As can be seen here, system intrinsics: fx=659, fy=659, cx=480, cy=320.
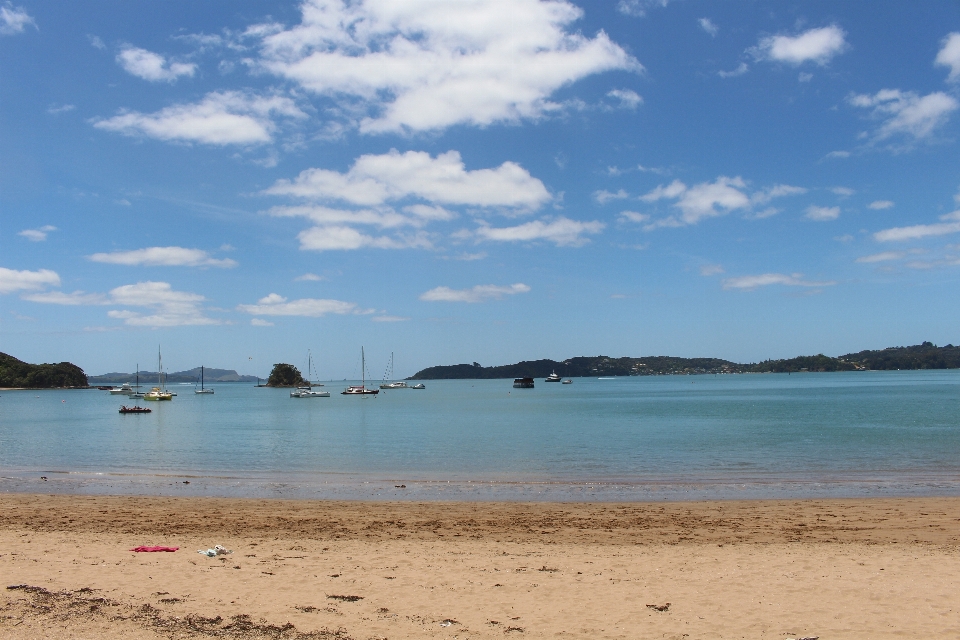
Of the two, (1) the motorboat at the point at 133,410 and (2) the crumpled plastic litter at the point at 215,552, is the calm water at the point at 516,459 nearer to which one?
(2) the crumpled plastic litter at the point at 215,552

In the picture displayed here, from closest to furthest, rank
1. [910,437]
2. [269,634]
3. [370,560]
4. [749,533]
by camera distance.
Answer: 1. [269,634]
2. [370,560]
3. [749,533]
4. [910,437]

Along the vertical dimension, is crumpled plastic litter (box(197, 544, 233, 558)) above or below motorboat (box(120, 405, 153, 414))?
above

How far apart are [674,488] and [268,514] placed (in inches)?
523

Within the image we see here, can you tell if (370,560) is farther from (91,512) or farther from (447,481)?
(447,481)

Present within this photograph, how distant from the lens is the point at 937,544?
1309 cm

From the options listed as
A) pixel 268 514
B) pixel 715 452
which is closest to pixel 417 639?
pixel 268 514

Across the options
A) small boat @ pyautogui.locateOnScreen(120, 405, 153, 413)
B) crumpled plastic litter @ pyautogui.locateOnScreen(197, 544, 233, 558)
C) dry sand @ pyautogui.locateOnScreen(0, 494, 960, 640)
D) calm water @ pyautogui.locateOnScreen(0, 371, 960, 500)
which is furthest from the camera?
small boat @ pyautogui.locateOnScreen(120, 405, 153, 413)

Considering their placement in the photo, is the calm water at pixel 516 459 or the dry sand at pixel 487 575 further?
the calm water at pixel 516 459

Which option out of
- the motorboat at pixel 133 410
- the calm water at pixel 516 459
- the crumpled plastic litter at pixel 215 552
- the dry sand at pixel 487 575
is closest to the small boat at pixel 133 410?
the motorboat at pixel 133 410

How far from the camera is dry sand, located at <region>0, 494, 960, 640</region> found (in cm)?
794

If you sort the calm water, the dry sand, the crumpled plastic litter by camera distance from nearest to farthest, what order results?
the dry sand < the crumpled plastic litter < the calm water

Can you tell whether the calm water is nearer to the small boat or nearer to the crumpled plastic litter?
the crumpled plastic litter

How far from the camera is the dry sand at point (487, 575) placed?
313 inches

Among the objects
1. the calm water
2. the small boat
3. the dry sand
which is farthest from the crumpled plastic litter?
the small boat
